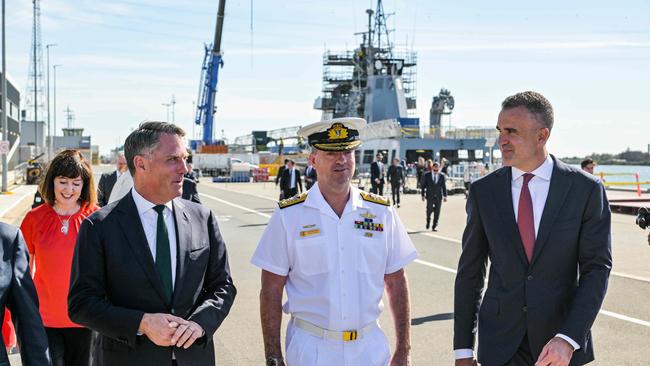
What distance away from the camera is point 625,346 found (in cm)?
699

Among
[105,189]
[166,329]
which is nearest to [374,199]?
[166,329]

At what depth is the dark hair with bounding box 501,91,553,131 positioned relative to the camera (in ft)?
12.2

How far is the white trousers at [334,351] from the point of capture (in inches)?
144

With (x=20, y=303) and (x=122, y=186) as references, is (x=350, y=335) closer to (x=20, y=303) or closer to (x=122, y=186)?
(x=20, y=303)

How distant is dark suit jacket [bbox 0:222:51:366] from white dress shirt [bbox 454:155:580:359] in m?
2.04

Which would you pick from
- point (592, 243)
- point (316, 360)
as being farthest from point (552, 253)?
point (316, 360)

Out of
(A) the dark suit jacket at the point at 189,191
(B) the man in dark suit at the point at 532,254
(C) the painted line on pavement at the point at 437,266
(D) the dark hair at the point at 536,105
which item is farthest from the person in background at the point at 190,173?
(C) the painted line on pavement at the point at 437,266

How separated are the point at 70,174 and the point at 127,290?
227cm

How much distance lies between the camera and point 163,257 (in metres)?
3.48

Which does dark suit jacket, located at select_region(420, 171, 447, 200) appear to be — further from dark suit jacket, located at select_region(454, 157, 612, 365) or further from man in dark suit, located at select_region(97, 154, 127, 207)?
dark suit jacket, located at select_region(454, 157, 612, 365)

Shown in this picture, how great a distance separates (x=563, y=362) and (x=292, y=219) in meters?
1.53

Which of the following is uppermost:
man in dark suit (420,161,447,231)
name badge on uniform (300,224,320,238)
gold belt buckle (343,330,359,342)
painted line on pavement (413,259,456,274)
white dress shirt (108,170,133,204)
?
name badge on uniform (300,224,320,238)

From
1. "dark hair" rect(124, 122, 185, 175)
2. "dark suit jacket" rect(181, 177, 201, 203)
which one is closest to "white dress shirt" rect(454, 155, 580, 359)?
"dark hair" rect(124, 122, 185, 175)

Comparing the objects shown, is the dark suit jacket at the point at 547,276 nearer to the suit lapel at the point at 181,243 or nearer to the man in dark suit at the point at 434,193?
the suit lapel at the point at 181,243
